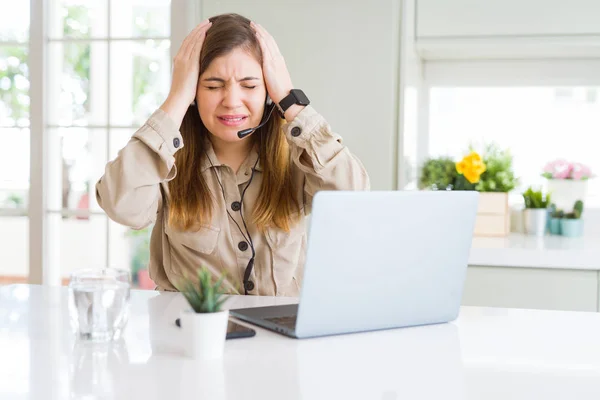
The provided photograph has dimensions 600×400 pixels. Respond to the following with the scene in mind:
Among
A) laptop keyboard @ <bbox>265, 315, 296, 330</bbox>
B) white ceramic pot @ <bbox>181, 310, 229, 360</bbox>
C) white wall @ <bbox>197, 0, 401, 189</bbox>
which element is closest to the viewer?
white ceramic pot @ <bbox>181, 310, 229, 360</bbox>

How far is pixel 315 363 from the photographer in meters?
0.98

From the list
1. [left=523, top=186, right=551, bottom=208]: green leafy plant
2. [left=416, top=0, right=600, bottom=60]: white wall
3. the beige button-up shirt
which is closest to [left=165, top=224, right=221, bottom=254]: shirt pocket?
the beige button-up shirt

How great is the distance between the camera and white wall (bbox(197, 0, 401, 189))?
99.9 inches

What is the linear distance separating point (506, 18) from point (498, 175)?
1.96 feet

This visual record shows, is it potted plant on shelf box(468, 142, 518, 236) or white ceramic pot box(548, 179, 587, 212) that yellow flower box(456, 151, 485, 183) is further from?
white ceramic pot box(548, 179, 587, 212)

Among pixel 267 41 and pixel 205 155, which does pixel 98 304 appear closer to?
pixel 205 155

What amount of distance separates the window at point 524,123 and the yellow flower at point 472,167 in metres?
0.31

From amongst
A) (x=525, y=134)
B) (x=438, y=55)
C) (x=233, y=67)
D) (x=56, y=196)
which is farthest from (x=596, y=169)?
(x=56, y=196)

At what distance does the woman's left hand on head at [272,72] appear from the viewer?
1.67 meters

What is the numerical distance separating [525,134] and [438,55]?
528 millimetres

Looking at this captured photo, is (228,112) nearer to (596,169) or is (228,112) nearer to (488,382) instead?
(488,382)

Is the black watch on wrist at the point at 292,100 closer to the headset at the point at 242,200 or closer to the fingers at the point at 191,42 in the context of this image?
the headset at the point at 242,200

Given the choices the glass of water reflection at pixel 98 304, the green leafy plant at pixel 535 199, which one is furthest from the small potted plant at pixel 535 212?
the glass of water reflection at pixel 98 304

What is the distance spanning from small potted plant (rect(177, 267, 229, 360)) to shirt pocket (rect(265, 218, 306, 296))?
2.15 feet
